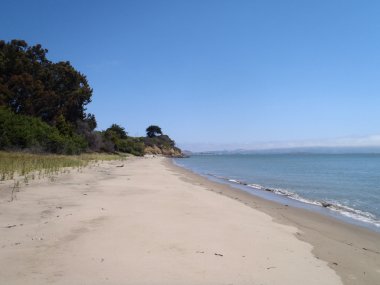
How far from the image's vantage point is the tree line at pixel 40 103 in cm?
2901

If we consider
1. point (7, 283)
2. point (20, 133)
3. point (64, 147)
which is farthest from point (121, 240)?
point (64, 147)

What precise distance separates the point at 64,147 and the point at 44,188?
81.4 feet

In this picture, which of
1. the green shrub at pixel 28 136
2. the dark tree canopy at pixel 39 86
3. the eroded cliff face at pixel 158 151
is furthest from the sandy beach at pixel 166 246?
the eroded cliff face at pixel 158 151

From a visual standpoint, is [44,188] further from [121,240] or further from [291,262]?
[291,262]

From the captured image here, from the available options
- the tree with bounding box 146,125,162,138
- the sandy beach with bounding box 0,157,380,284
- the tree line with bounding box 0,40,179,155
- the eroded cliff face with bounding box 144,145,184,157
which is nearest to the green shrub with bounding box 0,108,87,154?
the tree line with bounding box 0,40,179,155

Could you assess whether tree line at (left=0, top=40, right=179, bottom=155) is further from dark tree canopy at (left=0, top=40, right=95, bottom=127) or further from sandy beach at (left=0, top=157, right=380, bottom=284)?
sandy beach at (left=0, top=157, right=380, bottom=284)

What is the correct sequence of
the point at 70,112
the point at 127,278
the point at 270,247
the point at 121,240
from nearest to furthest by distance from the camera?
the point at 127,278, the point at 121,240, the point at 270,247, the point at 70,112

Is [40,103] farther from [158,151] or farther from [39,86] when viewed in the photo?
[158,151]

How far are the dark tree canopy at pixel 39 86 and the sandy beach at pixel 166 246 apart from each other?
106 feet

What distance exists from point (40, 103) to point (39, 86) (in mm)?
2406

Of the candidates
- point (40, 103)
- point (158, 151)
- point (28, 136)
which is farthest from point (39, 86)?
point (158, 151)

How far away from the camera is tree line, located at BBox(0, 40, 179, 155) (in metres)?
29.0

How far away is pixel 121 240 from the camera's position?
5.58 meters

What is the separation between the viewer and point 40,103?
4081cm
